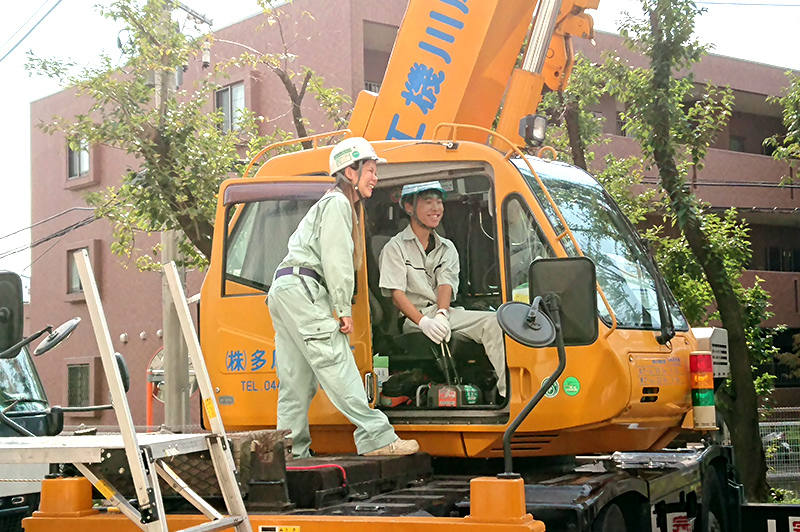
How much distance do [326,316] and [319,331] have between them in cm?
12

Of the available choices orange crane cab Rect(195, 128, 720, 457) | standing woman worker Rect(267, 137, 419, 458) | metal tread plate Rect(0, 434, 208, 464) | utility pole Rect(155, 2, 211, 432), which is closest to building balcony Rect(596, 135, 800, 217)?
utility pole Rect(155, 2, 211, 432)

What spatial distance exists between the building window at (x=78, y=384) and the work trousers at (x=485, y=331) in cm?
2198

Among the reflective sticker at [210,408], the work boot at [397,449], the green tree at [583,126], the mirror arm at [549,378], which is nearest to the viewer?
the reflective sticker at [210,408]

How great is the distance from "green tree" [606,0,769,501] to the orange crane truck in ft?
20.0

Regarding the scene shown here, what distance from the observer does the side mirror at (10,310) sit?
498cm

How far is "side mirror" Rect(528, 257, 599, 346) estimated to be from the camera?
4383mm

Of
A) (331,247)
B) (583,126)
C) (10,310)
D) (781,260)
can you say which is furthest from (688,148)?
(781,260)

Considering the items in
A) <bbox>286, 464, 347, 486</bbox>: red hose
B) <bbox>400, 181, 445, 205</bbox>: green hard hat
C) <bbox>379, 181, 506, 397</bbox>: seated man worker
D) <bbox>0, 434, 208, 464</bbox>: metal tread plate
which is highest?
<bbox>400, 181, 445, 205</bbox>: green hard hat

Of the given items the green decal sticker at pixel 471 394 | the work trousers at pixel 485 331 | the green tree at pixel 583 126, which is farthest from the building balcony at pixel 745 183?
the green decal sticker at pixel 471 394

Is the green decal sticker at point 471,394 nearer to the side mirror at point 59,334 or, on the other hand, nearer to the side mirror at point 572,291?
the side mirror at point 572,291

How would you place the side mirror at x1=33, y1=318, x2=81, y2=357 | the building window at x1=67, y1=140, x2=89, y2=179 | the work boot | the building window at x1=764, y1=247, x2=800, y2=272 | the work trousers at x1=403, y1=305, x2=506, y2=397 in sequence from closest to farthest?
the side mirror at x1=33, y1=318, x2=81, y2=357 < the work boot < the work trousers at x1=403, y1=305, x2=506, y2=397 < the building window at x1=67, y1=140, x2=89, y2=179 < the building window at x1=764, y1=247, x2=800, y2=272

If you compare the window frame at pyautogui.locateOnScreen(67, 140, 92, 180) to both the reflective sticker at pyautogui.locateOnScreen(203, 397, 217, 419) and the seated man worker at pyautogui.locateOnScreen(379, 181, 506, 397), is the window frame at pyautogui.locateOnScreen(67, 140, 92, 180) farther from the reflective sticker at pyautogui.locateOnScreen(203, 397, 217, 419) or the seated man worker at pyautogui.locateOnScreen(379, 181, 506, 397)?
the reflective sticker at pyautogui.locateOnScreen(203, 397, 217, 419)

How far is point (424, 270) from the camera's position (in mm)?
6492

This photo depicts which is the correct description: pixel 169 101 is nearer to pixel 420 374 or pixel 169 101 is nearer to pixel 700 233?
pixel 700 233
